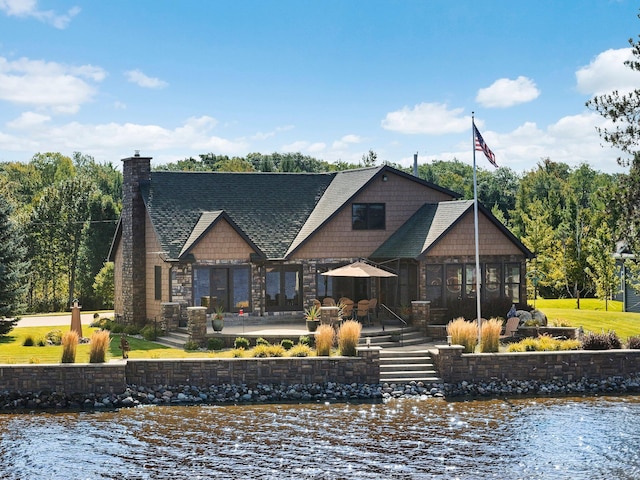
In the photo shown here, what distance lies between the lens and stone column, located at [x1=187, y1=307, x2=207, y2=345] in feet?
101

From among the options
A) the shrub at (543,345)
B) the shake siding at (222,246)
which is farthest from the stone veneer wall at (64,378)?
the shrub at (543,345)

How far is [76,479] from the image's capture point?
754 inches

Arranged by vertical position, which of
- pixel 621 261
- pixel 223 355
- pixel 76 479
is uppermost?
pixel 621 261

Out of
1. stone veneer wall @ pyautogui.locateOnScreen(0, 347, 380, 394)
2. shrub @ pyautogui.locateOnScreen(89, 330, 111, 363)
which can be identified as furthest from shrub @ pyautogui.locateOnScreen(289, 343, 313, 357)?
shrub @ pyautogui.locateOnScreen(89, 330, 111, 363)

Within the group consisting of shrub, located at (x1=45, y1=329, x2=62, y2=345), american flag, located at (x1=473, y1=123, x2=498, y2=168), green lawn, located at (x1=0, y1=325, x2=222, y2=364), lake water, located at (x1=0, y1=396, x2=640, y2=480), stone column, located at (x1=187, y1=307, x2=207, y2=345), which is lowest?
lake water, located at (x1=0, y1=396, x2=640, y2=480)

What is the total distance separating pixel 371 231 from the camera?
37812mm

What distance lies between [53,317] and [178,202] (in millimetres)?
12420

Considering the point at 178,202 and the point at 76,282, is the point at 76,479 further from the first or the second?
the point at 76,282

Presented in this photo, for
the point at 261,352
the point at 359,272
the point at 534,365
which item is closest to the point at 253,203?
the point at 359,272

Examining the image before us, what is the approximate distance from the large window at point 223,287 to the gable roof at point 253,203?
3.80 ft

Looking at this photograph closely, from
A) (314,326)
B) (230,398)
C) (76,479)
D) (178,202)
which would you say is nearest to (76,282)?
(178,202)

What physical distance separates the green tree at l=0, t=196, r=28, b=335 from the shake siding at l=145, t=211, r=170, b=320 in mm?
4991

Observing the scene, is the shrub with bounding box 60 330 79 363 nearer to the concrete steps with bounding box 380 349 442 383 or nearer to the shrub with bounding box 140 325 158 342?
the shrub with bounding box 140 325 158 342

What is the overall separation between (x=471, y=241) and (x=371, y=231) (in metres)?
4.57
